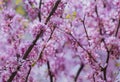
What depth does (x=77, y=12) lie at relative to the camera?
2896 mm

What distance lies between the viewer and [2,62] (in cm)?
267

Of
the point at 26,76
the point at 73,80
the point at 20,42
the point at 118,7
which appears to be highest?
the point at 118,7

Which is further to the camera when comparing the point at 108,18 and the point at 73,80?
the point at 73,80

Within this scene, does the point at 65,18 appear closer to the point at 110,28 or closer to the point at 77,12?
the point at 77,12

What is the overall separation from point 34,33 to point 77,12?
558 mm

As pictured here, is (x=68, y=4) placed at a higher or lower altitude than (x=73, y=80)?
higher

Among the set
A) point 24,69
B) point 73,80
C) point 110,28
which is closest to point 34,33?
point 24,69

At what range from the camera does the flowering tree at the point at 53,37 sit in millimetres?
2479

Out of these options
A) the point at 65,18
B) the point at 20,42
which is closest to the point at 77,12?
the point at 65,18

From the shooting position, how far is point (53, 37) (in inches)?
104

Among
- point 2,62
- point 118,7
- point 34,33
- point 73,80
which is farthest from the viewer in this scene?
point 73,80

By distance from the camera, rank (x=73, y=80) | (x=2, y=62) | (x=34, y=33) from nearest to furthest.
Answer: (x=34, y=33) → (x=2, y=62) → (x=73, y=80)

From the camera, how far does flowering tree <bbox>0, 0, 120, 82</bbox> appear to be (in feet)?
8.13

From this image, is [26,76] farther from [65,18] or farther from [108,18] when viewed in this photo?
[108,18]
